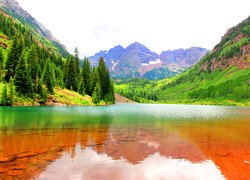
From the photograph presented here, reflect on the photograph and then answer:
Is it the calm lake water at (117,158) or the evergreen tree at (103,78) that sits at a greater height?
the evergreen tree at (103,78)

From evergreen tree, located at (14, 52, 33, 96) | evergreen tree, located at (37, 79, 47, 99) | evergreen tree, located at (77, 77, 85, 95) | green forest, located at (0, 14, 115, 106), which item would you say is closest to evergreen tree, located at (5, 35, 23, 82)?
green forest, located at (0, 14, 115, 106)

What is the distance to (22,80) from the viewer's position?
317 feet

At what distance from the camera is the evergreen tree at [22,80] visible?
314ft

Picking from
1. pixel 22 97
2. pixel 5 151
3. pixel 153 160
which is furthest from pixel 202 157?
pixel 22 97

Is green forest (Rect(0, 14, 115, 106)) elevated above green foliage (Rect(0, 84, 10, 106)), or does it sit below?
above

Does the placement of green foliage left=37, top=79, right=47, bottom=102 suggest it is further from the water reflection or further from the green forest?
the water reflection

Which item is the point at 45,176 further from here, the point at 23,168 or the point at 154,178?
the point at 154,178

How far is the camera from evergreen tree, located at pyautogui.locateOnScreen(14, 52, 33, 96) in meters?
95.8

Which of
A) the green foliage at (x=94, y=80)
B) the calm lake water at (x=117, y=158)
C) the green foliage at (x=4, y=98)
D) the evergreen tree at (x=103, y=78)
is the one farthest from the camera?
the evergreen tree at (x=103, y=78)

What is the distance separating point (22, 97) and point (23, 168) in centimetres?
8673

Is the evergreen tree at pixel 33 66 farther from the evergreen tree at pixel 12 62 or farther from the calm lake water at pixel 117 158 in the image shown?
the calm lake water at pixel 117 158

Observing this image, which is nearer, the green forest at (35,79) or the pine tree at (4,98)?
the pine tree at (4,98)

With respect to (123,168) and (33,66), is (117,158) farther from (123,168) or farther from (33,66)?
(33,66)

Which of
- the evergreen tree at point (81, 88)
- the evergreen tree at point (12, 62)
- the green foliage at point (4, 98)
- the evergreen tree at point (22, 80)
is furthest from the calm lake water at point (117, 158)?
the evergreen tree at point (81, 88)
